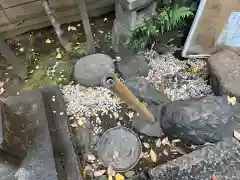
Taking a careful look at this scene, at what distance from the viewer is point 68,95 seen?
12.1 feet

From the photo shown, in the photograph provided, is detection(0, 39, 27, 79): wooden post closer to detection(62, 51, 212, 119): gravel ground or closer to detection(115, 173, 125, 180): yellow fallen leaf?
detection(62, 51, 212, 119): gravel ground

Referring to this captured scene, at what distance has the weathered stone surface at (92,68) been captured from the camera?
3.62 m

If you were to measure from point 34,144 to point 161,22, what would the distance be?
208 cm

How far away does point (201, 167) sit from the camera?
9.36 ft

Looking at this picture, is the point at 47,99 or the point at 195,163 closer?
the point at 195,163

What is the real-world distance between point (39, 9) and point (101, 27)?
3.16 ft

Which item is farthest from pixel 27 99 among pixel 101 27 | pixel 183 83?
pixel 183 83

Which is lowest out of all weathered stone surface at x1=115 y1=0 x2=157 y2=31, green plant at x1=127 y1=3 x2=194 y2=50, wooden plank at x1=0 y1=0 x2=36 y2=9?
green plant at x1=127 y1=3 x2=194 y2=50

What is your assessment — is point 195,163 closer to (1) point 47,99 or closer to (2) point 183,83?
(2) point 183,83

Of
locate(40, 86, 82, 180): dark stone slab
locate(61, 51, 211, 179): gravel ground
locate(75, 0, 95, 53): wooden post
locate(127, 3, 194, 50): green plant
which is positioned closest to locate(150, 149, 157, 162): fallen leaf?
locate(61, 51, 211, 179): gravel ground

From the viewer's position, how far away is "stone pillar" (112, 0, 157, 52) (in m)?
2.96

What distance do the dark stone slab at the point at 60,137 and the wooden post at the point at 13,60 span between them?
53 centimetres

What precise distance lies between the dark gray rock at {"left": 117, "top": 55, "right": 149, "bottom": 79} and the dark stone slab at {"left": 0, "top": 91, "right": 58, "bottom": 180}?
1.16 metres

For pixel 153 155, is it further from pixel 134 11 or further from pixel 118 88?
pixel 134 11
